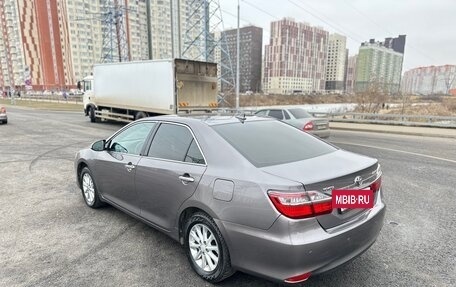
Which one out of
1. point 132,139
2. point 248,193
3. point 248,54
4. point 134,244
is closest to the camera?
point 248,193

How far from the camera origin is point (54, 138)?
1225 centimetres

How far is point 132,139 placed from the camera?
4.06m

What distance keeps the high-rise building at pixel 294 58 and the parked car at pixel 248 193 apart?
42.8 meters

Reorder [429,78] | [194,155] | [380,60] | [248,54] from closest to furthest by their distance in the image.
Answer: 1. [194,155]
2. [380,60]
3. [248,54]
4. [429,78]

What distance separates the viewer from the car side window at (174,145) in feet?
10.2

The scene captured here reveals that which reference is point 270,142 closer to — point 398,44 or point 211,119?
point 211,119

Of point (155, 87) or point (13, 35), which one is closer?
point (155, 87)

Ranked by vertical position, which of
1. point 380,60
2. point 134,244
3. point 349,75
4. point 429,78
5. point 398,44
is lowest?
point 134,244

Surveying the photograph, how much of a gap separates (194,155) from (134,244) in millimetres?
1493

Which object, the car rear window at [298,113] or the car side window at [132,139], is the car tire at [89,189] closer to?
the car side window at [132,139]

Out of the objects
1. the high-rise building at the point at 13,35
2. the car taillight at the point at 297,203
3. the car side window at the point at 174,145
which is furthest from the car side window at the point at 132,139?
the high-rise building at the point at 13,35

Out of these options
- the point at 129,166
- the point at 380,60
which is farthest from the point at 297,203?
the point at 380,60

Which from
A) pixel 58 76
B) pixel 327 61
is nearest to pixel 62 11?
pixel 58 76

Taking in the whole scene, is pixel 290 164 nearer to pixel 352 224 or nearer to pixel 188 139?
pixel 352 224
